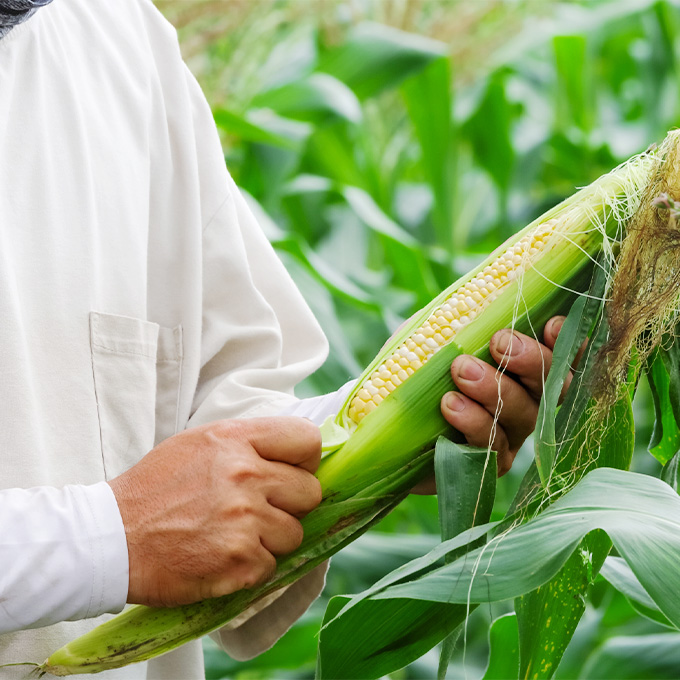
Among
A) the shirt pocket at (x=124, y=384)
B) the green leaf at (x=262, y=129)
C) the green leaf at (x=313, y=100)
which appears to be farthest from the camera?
the green leaf at (x=313, y=100)

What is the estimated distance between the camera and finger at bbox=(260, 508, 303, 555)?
64cm

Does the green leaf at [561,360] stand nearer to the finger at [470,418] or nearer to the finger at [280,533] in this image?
the finger at [470,418]

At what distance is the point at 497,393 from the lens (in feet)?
2.28

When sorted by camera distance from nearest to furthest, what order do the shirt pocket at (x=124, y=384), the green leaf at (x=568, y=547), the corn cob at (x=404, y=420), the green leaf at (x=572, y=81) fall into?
the green leaf at (x=568, y=547) < the corn cob at (x=404, y=420) < the shirt pocket at (x=124, y=384) < the green leaf at (x=572, y=81)

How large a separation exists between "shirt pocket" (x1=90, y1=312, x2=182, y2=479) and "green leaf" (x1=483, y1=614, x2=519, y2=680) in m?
0.42

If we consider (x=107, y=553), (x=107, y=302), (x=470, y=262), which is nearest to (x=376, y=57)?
(x=470, y=262)

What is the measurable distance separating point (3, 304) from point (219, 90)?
49.2 inches

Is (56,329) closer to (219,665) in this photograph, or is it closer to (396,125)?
(219,665)

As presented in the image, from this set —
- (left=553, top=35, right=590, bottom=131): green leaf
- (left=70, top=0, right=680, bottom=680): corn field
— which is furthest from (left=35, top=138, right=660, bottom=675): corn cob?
(left=553, top=35, right=590, bottom=131): green leaf

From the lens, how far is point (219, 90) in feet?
6.02

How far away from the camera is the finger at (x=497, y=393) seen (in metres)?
0.69

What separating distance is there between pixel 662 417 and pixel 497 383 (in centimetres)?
18

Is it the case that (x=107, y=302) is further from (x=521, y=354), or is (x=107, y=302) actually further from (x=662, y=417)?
(x=662, y=417)

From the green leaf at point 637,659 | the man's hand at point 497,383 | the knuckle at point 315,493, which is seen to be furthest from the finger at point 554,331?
the green leaf at point 637,659
